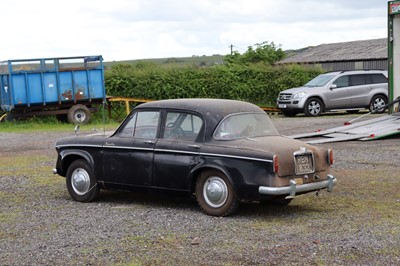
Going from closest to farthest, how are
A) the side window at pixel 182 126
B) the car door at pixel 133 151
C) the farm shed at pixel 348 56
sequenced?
1. the side window at pixel 182 126
2. the car door at pixel 133 151
3. the farm shed at pixel 348 56

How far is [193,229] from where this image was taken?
837 centimetres

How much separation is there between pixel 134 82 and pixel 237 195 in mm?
23009

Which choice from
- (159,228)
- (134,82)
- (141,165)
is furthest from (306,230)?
(134,82)

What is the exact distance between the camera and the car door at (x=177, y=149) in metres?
9.35

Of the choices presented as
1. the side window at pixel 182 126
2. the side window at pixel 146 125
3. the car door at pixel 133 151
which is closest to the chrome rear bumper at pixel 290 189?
the side window at pixel 182 126

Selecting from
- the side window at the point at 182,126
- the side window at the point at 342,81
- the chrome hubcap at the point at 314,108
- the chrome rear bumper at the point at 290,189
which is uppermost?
the side window at the point at 182,126

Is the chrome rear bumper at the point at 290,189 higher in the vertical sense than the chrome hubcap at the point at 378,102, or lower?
higher

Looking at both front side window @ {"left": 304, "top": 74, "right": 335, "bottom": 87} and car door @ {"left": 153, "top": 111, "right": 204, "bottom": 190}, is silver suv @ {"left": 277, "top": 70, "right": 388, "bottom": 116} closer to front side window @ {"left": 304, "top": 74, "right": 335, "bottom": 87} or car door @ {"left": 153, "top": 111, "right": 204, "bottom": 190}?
front side window @ {"left": 304, "top": 74, "right": 335, "bottom": 87}

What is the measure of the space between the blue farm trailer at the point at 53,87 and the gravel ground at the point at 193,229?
13719mm

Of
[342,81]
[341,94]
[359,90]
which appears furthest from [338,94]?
[359,90]

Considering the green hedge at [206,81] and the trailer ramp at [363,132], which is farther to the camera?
the green hedge at [206,81]

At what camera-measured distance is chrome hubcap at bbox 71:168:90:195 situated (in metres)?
10.4

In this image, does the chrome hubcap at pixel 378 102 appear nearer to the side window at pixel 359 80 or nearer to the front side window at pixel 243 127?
the side window at pixel 359 80

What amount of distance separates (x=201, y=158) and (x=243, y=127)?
770 millimetres
